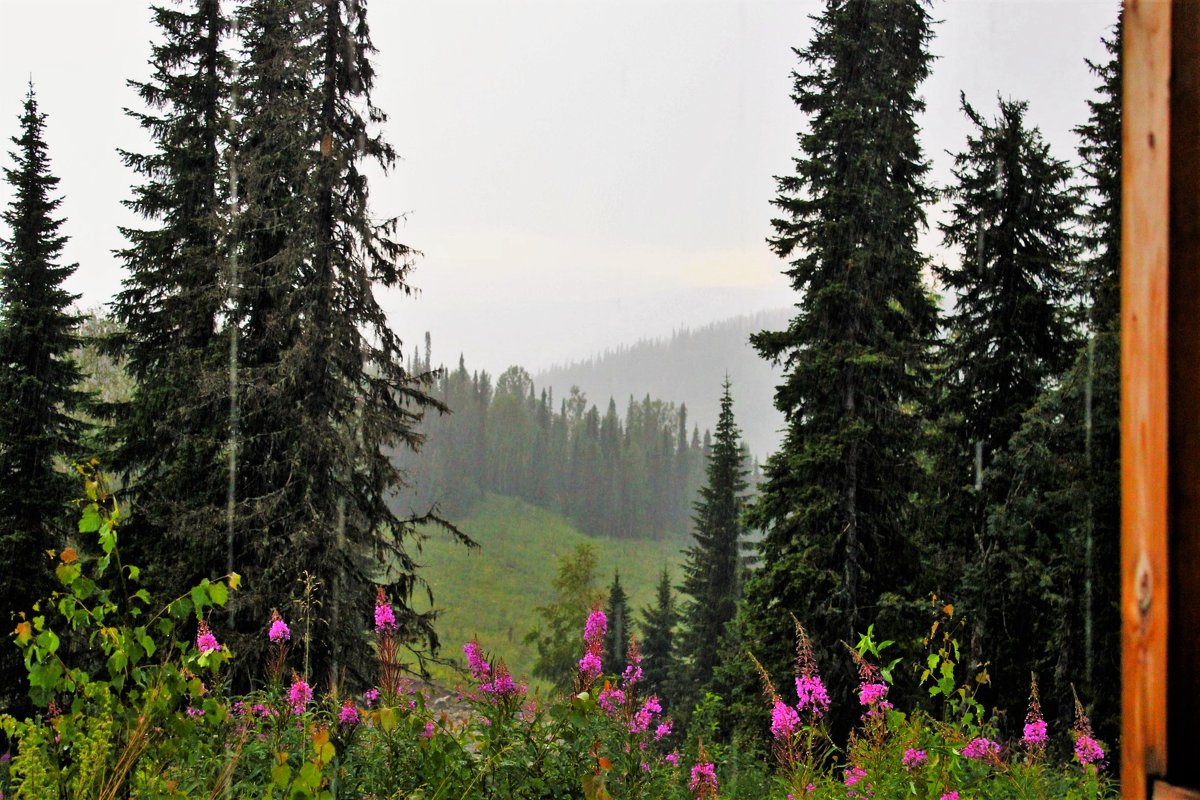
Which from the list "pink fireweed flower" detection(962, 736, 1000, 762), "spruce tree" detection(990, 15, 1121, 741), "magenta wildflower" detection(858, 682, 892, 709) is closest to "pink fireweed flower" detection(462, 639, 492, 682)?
"magenta wildflower" detection(858, 682, 892, 709)

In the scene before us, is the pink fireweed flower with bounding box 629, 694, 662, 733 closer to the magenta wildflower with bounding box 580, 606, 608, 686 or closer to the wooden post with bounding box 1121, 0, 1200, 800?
the magenta wildflower with bounding box 580, 606, 608, 686

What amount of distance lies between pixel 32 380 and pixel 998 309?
19814 millimetres

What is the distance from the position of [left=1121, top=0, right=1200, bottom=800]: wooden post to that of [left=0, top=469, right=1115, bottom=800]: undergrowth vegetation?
125 centimetres

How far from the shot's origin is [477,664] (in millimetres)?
3543

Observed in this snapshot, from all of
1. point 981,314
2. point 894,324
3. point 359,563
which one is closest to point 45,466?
point 359,563

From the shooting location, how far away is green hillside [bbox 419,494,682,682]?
249 ft

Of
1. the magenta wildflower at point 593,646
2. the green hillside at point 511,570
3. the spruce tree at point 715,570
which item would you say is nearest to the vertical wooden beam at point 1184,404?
the magenta wildflower at point 593,646

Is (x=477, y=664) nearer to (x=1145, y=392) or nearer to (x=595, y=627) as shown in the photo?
(x=595, y=627)

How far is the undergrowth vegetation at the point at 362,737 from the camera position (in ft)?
7.64

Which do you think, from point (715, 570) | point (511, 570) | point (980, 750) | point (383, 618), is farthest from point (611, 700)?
point (511, 570)

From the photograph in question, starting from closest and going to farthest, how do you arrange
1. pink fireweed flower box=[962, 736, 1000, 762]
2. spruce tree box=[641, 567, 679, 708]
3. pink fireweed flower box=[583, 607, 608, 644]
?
pink fireweed flower box=[583, 607, 608, 644] < pink fireweed flower box=[962, 736, 1000, 762] < spruce tree box=[641, 567, 679, 708]

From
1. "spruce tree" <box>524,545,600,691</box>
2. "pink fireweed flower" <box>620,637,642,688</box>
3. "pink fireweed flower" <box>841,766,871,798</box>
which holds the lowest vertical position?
"spruce tree" <box>524,545,600,691</box>

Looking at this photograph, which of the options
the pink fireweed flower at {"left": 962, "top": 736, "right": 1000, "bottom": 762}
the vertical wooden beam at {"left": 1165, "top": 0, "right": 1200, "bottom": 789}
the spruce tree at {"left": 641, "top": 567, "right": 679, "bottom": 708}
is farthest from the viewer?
the spruce tree at {"left": 641, "top": 567, "right": 679, "bottom": 708}

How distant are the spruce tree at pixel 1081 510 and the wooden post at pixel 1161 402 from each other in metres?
10.2
